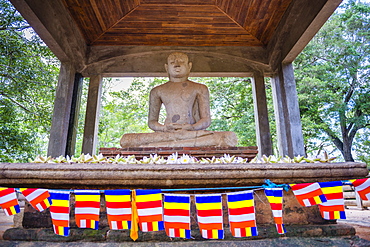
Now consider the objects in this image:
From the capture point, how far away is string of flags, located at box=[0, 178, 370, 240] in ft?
6.72

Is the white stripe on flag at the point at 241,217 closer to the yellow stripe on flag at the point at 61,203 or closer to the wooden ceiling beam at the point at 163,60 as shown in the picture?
the yellow stripe on flag at the point at 61,203

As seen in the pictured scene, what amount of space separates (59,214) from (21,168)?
0.49 meters

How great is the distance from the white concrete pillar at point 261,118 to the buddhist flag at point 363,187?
14.2ft

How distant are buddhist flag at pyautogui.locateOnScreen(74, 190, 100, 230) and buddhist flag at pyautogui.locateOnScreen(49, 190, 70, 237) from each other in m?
0.08

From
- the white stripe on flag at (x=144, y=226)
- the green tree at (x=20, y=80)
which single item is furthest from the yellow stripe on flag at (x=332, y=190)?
the green tree at (x=20, y=80)

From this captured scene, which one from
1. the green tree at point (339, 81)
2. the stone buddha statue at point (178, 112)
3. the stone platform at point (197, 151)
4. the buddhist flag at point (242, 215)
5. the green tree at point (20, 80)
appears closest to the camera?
the buddhist flag at point (242, 215)

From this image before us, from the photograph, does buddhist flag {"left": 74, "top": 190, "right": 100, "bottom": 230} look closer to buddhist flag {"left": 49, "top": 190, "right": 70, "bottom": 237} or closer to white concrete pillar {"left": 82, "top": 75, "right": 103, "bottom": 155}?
buddhist flag {"left": 49, "top": 190, "right": 70, "bottom": 237}

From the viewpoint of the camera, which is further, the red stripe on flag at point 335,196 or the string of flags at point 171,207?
the red stripe on flag at point 335,196

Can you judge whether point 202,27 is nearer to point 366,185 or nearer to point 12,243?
point 366,185

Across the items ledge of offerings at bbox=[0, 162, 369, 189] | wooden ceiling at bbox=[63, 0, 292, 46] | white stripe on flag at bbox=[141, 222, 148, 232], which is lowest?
white stripe on flag at bbox=[141, 222, 148, 232]

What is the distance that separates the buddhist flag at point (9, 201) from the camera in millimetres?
2107

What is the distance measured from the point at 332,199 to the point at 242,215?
724 mm

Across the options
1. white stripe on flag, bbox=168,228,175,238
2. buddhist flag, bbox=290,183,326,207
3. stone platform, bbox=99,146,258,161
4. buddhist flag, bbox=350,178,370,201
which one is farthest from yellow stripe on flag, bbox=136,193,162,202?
stone platform, bbox=99,146,258,161

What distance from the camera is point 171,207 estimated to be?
208cm
